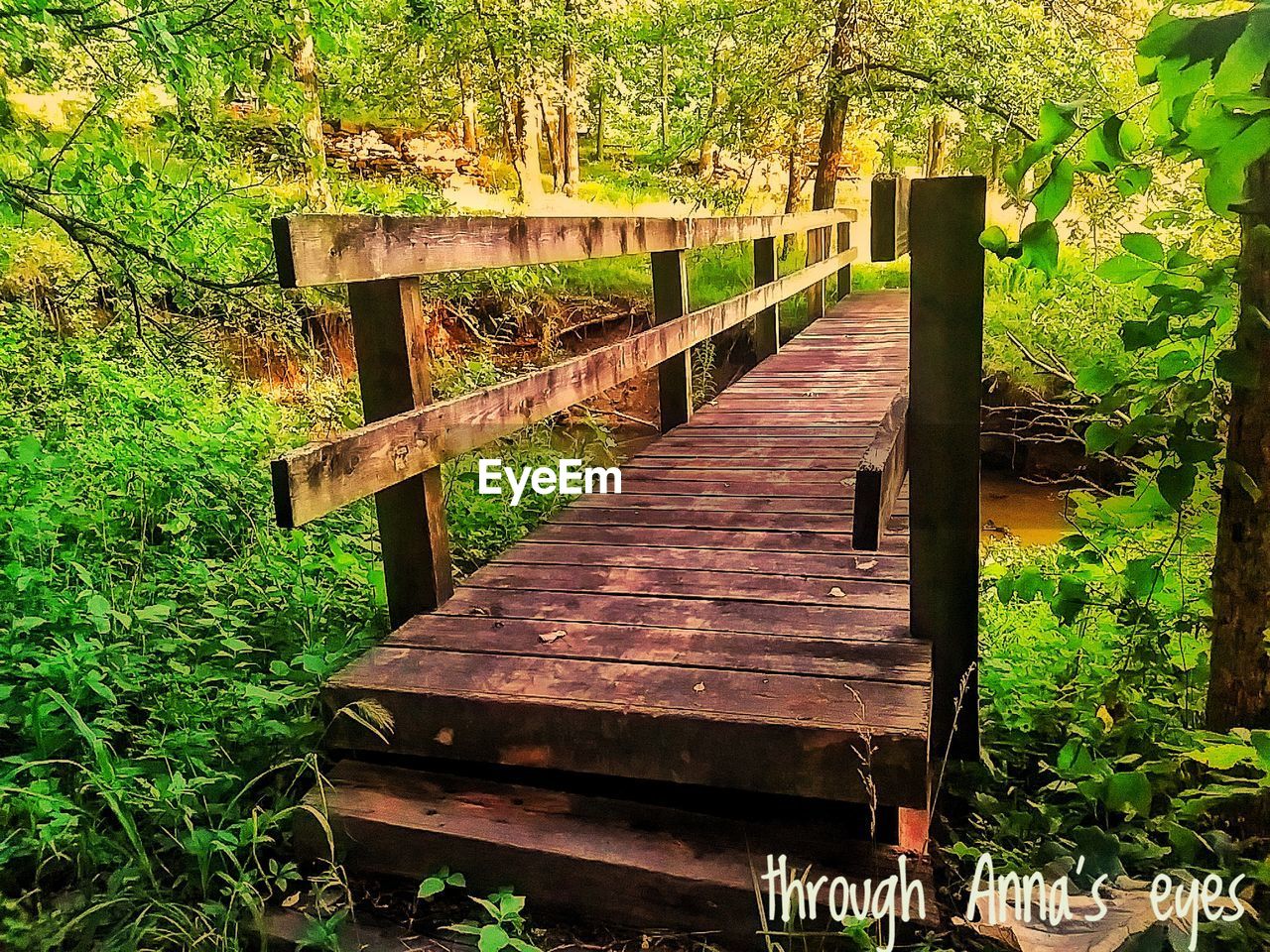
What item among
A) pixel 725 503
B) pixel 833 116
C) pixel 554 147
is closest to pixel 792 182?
pixel 833 116

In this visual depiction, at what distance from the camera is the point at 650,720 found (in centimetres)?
205

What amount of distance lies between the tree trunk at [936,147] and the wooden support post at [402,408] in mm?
12448

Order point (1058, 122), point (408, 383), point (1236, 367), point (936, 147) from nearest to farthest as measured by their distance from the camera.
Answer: point (1058, 122) → point (1236, 367) → point (408, 383) → point (936, 147)

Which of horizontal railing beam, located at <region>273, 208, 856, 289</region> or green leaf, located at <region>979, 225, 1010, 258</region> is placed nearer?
green leaf, located at <region>979, 225, 1010, 258</region>

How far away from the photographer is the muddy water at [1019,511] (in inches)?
306

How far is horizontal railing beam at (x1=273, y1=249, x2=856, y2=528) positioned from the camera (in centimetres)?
203

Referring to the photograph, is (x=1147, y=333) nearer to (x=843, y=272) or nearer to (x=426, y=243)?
(x=426, y=243)

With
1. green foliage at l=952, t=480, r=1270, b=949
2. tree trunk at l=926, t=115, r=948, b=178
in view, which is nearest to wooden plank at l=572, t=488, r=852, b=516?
green foliage at l=952, t=480, r=1270, b=949

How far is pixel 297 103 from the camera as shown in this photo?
4449mm

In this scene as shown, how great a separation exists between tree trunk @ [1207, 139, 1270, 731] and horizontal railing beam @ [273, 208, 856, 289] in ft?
6.21

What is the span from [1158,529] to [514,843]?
277cm

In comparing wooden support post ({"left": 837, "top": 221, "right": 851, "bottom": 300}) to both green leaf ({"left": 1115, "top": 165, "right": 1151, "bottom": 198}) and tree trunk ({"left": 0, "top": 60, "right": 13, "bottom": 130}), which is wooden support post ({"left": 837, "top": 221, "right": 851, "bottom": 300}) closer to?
tree trunk ({"left": 0, "top": 60, "right": 13, "bottom": 130})

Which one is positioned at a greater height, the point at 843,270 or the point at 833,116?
the point at 833,116

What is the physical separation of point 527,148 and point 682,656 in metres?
14.3
